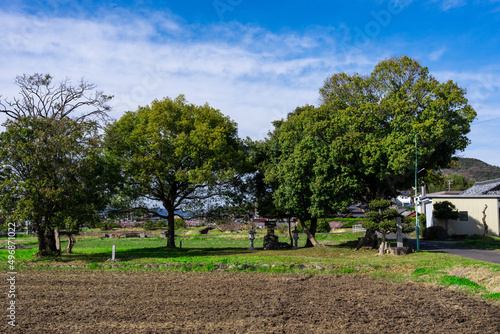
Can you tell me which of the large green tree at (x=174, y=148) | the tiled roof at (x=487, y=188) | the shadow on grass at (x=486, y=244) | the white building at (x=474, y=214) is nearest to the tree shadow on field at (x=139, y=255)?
the large green tree at (x=174, y=148)

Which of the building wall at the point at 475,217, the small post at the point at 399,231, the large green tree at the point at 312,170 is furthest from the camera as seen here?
the building wall at the point at 475,217

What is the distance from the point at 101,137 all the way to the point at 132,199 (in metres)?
5.43

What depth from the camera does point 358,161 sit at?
77.0 ft

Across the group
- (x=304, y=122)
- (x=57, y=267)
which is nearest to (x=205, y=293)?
(x=57, y=267)

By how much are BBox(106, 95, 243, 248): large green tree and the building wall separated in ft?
68.1

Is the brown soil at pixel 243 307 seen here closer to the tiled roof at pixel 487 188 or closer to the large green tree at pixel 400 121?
the large green tree at pixel 400 121

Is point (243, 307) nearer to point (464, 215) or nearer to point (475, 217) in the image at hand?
point (464, 215)

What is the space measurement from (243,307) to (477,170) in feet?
611

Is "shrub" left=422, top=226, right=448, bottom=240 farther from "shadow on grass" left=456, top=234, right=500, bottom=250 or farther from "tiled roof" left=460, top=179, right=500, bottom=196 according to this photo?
"tiled roof" left=460, top=179, right=500, bottom=196

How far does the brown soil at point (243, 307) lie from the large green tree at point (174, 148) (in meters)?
11.9

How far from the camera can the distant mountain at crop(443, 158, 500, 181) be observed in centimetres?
15626

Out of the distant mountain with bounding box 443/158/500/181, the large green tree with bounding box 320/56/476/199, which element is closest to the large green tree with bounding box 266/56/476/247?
the large green tree with bounding box 320/56/476/199

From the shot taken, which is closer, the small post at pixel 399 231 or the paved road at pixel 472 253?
the paved road at pixel 472 253

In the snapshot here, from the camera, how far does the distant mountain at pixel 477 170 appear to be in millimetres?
156262
